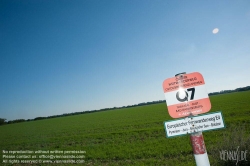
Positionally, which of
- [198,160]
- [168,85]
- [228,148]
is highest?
[168,85]

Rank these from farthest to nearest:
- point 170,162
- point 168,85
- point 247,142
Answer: point 170,162 < point 247,142 < point 168,85

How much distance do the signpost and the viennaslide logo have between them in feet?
9.73

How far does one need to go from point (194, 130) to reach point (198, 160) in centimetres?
32

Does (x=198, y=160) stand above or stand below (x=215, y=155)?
above

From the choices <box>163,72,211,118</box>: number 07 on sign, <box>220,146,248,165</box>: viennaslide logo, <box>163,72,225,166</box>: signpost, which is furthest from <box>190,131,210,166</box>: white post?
<box>220,146,248,165</box>: viennaslide logo

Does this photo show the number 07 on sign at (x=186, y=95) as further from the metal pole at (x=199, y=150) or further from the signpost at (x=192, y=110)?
the metal pole at (x=199, y=150)

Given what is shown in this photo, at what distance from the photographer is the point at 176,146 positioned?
9867mm

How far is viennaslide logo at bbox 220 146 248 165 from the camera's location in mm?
3961

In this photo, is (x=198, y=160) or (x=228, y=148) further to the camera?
(x=228, y=148)

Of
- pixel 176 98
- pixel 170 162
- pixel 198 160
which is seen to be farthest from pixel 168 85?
pixel 170 162

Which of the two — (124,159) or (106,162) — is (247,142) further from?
(106,162)

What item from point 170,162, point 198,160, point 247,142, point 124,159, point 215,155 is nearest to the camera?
point 198,160

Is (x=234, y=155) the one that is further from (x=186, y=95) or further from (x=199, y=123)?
(x=186, y=95)

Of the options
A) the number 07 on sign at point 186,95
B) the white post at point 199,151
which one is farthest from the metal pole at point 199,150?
the number 07 on sign at point 186,95
